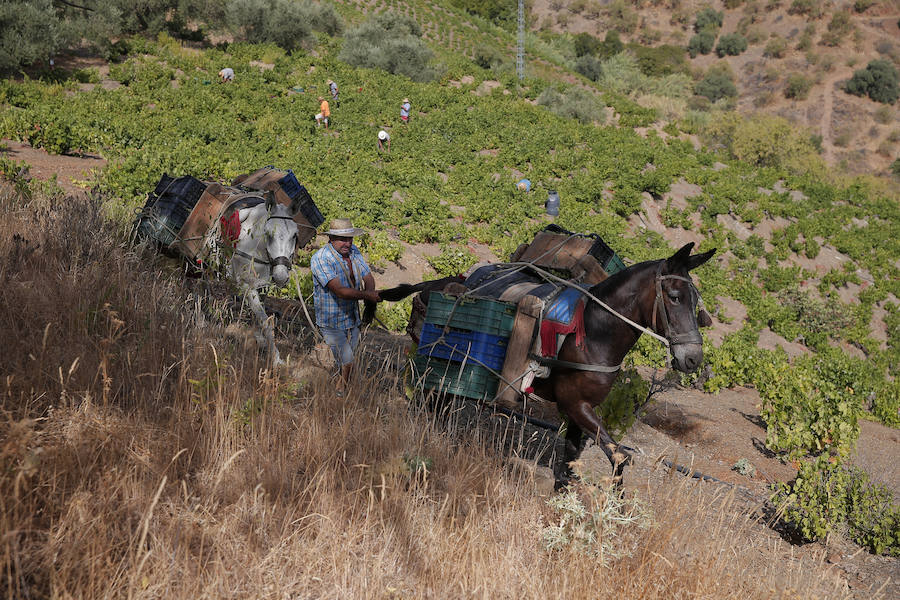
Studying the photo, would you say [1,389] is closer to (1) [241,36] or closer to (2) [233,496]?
(2) [233,496]

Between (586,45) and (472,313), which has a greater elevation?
(586,45)

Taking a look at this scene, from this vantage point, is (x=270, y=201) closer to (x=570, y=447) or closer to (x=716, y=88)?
(x=570, y=447)

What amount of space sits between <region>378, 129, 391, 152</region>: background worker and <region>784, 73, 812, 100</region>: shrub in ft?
200

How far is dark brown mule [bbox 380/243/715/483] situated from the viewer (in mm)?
4320

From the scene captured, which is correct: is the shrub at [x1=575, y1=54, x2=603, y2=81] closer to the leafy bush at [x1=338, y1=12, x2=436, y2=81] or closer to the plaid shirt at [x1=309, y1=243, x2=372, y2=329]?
the leafy bush at [x1=338, y1=12, x2=436, y2=81]

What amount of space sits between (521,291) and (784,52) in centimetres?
8528

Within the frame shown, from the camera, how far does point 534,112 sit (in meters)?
31.2

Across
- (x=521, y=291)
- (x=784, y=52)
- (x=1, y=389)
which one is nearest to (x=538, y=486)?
(x=521, y=291)

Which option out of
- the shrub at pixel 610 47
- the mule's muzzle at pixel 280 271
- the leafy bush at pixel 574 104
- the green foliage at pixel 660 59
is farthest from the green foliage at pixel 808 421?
the shrub at pixel 610 47

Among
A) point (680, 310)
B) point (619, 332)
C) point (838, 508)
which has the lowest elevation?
point (838, 508)

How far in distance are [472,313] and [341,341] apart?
4.31 feet

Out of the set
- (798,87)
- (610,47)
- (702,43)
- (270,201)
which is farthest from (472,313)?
(702,43)

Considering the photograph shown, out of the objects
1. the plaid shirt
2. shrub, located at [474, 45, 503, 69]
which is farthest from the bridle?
shrub, located at [474, 45, 503, 69]

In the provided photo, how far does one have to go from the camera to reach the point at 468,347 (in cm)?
501
